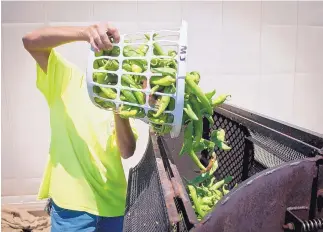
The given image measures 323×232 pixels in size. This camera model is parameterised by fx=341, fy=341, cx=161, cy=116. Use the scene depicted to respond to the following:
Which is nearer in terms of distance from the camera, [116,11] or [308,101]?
[116,11]

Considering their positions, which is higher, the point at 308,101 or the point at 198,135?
the point at 198,135

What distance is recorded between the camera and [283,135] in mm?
1108

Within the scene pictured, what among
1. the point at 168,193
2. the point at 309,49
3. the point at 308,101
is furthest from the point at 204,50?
the point at 168,193

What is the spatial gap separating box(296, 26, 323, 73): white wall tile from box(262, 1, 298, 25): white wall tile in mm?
130

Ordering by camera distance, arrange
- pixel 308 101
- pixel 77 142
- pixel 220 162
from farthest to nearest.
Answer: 1. pixel 308 101
2. pixel 220 162
3. pixel 77 142

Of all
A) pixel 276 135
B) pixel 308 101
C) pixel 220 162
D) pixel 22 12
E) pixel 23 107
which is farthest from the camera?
pixel 308 101

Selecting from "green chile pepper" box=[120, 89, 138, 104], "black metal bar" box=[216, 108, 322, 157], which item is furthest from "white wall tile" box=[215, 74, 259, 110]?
"green chile pepper" box=[120, 89, 138, 104]

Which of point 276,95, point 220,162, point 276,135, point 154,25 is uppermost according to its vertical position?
point 154,25

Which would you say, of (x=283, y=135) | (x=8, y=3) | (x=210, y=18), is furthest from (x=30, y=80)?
(x=283, y=135)

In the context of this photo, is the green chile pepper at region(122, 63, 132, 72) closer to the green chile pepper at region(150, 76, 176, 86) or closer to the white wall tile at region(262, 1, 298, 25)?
the green chile pepper at region(150, 76, 176, 86)

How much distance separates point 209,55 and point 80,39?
1.87 meters

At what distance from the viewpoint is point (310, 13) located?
2.91m

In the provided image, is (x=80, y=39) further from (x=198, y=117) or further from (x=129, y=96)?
(x=198, y=117)

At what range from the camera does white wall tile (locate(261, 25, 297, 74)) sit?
9.48 feet
